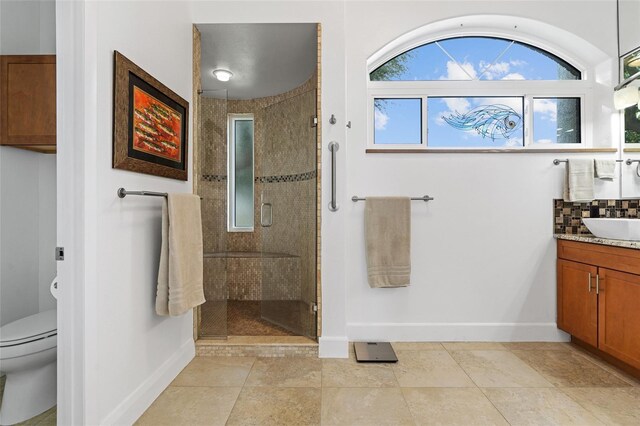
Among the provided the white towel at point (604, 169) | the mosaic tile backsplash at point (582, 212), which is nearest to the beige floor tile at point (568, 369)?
the mosaic tile backsplash at point (582, 212)

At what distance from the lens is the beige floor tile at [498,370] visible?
195 centimetres

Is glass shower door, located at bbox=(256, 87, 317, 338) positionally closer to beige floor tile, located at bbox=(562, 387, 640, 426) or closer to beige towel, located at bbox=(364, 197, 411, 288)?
beige towel, located at bbox=(364, 197, 411, 288)

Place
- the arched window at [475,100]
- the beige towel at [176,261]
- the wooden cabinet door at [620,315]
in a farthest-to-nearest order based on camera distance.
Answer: the arched window at [475,100]
the wooden cabinet door at [620,315]
the beige towel at [176,261]

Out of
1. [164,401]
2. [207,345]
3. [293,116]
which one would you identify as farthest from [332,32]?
[164,401]

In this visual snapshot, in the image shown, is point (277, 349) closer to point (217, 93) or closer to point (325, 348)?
point (325, 348)

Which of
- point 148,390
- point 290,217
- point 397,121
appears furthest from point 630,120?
point 148,390

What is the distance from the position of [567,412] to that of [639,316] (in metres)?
0.78

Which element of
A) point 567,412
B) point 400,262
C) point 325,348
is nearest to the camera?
point 567,412

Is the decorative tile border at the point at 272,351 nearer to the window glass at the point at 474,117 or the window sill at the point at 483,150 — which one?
the window sill at the point at 483,150

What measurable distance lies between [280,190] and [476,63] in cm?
199

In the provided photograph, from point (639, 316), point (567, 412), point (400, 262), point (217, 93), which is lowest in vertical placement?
point (567, 412)

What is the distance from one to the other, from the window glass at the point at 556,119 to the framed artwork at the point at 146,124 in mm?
2804

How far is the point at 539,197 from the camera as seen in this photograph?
262cm

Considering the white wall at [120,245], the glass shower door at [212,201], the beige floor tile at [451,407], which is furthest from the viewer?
the glass shower door at [212,201]
